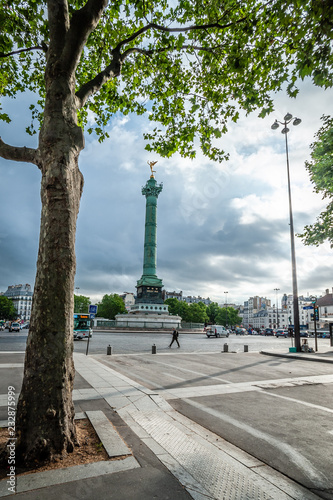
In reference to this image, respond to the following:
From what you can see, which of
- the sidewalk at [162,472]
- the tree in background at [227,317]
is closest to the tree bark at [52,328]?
the sidewalk at [162,472]

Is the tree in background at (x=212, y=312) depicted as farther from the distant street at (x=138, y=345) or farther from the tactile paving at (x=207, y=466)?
the tactile paving at (x=207, y=466)

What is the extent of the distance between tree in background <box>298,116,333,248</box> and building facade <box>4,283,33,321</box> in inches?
6399

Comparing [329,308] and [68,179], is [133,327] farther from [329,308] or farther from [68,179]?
[329,308]

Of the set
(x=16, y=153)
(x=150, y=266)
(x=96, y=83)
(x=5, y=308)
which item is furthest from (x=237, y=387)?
(x=5, y=308)

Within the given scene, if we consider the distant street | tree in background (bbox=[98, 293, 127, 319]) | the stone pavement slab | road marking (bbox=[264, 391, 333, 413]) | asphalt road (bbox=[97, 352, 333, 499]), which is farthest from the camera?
tree in background (bbox=[98, 293, 127, 319])

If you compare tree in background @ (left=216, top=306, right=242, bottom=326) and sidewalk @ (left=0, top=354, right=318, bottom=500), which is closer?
sidewalk @ (left=0, top=354, right=318, bottom=500)

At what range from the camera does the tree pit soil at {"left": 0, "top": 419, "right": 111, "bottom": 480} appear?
3288 millimetres

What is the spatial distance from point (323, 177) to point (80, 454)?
15168 millimetres

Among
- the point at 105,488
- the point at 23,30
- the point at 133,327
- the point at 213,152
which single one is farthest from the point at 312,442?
the point at 133,327

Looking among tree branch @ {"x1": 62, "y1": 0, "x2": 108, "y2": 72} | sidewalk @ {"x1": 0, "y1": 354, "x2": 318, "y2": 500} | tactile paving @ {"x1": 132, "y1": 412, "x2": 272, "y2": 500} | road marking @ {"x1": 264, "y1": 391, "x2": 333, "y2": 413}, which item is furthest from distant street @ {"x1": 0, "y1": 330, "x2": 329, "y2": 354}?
tree branch @ {"x1": 62, "y1": 0, "x2": 108, "y2": 72}

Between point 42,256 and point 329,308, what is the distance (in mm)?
122706

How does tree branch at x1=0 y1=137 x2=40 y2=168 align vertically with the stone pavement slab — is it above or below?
above

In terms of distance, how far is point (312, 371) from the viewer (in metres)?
12.2

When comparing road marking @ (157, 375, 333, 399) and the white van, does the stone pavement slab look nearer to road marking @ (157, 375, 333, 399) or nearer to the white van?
road marking @ (157, 375, 333, 399)
